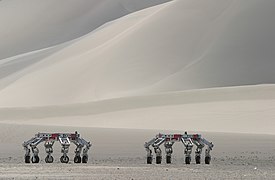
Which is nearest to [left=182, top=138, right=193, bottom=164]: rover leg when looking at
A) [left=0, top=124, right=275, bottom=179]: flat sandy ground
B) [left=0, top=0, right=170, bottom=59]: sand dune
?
[left=0, top=124, right=275, bottom=179]: flat sandy ground

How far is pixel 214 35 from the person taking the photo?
90.1 metres

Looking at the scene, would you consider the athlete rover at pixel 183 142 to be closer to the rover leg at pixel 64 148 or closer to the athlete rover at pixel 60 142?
the athlete rover at pixel 60 142

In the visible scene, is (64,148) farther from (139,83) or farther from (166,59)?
(166,59)

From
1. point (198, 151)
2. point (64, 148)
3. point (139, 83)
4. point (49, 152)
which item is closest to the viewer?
point (64, 148)

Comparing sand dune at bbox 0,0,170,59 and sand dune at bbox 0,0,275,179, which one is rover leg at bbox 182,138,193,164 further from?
sand dune at bbox 0,0,170,59

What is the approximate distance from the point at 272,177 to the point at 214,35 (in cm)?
6652

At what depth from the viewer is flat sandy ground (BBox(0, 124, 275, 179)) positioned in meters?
24.5

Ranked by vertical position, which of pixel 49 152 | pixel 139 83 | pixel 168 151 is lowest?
pixel 49 152

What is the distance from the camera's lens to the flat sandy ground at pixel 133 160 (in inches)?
966

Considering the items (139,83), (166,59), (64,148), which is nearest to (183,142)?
(64,148)

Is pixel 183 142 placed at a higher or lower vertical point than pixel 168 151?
higher

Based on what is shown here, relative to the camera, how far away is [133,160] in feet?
101

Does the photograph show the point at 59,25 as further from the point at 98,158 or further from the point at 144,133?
the point at 98,158

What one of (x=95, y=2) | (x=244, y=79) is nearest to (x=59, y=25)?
(x=95, y=2)
